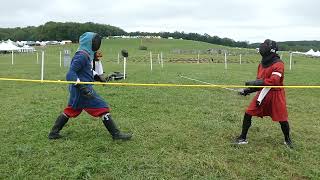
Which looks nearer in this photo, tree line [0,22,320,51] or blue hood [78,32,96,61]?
blue hood [78,32,96,61]

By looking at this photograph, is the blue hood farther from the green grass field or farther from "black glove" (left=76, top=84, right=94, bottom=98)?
the green grass field

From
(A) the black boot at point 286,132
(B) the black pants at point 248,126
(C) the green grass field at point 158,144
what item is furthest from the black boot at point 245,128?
(A) the black boot at point 286,132

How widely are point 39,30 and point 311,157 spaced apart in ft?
483

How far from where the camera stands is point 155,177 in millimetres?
5824

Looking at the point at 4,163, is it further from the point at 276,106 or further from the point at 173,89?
the point at 173,89

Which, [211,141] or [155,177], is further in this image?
[211,141]

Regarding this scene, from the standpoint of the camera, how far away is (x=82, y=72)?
739cm

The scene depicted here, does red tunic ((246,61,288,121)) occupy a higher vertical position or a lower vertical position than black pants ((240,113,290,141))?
higher

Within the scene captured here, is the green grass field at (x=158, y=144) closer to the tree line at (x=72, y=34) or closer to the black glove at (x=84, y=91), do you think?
the black glove at (x=84, y=91)

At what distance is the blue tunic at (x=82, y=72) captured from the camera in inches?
285

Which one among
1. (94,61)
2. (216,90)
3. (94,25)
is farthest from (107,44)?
(94,61)

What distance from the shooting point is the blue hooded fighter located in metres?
7.23

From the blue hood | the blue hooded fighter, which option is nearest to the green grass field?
the blue hooded fighter

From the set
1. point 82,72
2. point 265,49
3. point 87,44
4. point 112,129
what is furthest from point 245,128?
point 87,44
